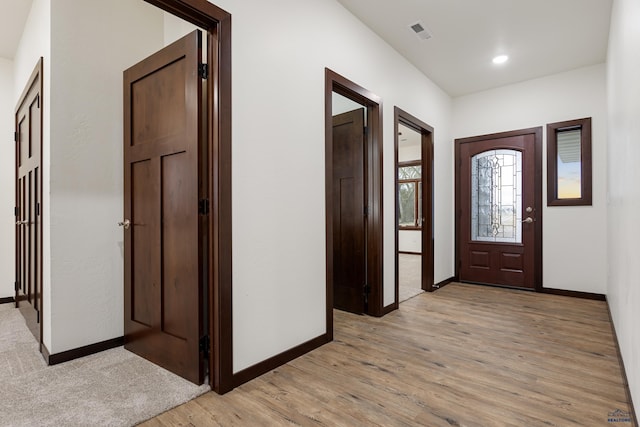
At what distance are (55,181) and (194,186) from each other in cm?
114

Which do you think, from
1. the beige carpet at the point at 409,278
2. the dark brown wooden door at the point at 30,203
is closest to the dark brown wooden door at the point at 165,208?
the dark brown wooden door at the point at 30,203

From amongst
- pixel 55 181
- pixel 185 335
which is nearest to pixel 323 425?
pixel 185 335

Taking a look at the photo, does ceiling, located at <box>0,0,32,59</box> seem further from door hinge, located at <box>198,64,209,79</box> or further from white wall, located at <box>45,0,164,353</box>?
door hinge, located at <box>198,64,209,79</box>

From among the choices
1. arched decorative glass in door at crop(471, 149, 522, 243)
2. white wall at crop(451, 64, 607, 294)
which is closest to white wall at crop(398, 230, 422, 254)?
arched decorative glass in door at crop(471, 149, 522, 243)

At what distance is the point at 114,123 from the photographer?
104 inches

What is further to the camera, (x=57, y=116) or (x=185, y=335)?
(x=57, y=116)

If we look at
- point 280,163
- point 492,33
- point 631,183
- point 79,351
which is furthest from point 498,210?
point 79,351

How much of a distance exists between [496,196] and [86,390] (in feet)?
16.2

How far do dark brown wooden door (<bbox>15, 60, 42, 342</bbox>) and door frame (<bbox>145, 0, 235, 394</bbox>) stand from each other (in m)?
1.48

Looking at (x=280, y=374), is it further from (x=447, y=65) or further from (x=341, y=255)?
(x=447, y=65)

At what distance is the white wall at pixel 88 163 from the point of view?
7.66ft

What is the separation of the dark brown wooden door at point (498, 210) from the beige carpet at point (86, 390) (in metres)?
4.21

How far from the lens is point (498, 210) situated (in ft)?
15.7

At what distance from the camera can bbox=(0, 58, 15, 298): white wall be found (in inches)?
147
